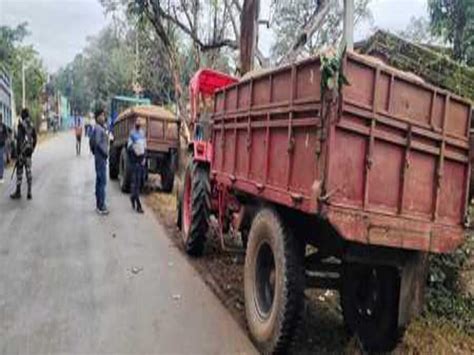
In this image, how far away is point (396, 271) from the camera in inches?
206

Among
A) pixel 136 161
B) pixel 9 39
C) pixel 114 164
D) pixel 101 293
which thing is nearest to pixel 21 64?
pixel 9 39

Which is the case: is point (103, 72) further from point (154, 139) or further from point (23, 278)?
point (23, 278)

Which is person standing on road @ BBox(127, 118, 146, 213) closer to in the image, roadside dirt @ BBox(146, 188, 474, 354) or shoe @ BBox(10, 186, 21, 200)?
shoe @ BBox(10, 186, 21, 200)

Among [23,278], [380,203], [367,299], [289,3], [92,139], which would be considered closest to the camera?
[380,203]

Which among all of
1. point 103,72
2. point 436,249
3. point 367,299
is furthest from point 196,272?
point 103,72

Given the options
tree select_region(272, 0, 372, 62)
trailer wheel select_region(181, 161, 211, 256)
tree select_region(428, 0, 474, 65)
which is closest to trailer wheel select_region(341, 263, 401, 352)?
trailer wheel select_region(181, 161, 211, 256)

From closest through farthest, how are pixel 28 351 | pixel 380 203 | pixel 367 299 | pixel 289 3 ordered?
pixel 380 203 → pixel 28 351 → pixel 367 299 → pixel 289 3

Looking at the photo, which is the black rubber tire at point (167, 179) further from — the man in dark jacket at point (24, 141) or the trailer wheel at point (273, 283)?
the trailer wheel at point (273, 283)

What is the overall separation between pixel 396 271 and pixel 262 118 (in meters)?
1.83

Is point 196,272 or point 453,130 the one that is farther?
point 196,272

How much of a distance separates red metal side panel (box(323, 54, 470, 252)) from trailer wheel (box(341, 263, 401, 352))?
0.76 m

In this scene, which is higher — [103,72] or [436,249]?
[103,72]

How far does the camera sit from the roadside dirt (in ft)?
18.5

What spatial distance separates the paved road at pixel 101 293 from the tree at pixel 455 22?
7.27m
